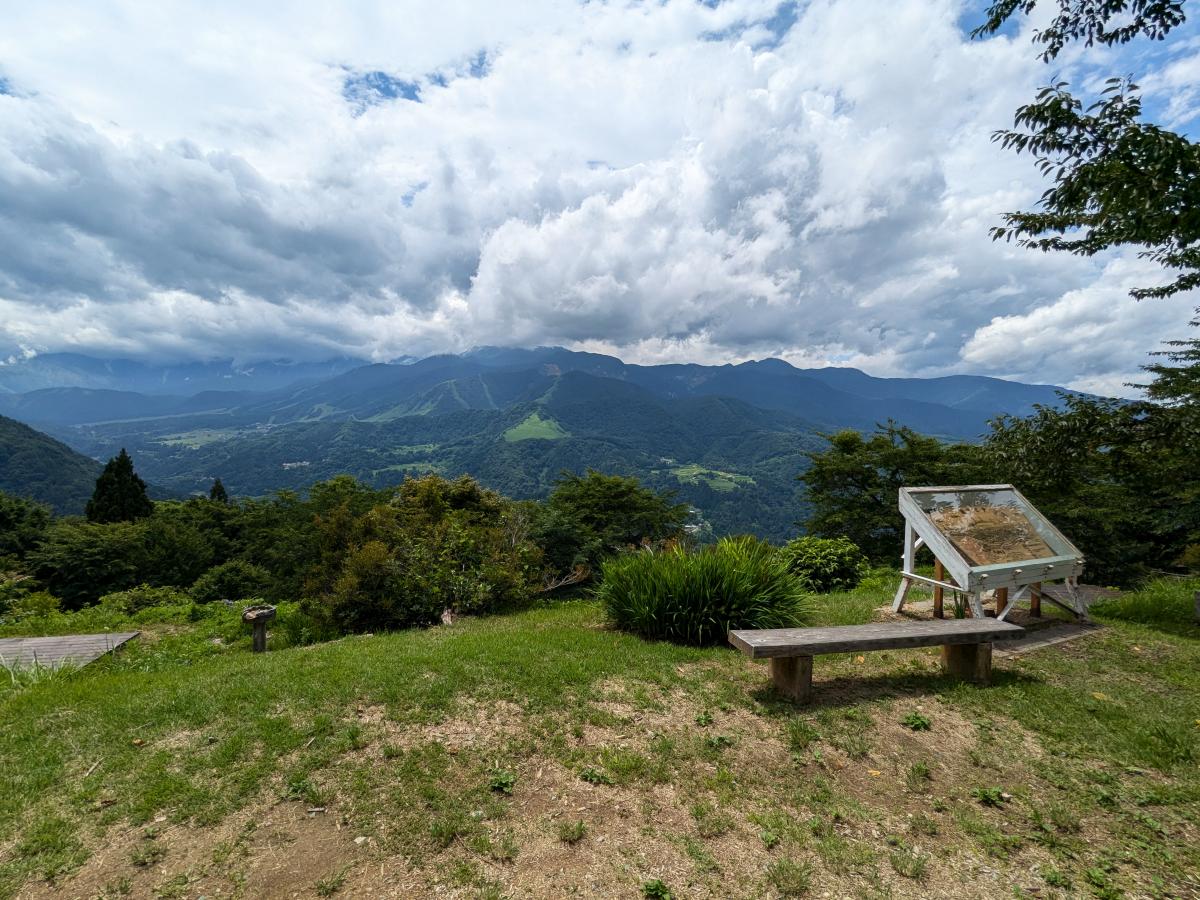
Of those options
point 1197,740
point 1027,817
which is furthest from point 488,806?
point 1197,740

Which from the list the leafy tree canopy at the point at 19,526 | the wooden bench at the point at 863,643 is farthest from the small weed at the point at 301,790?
the leafy tree canopy at the point at 19,526

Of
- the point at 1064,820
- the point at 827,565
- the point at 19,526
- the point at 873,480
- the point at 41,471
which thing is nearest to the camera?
the point at 1064,820

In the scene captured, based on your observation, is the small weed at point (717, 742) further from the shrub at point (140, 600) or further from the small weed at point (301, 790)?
the shrub at point (140, 600)

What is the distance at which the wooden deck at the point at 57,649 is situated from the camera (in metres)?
6.75

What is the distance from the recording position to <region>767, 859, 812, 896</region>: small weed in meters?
2.90

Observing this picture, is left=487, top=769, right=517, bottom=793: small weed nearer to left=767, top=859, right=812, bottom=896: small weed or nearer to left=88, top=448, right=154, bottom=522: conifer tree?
left=767, top=859, right=812, bottom=896: small weed

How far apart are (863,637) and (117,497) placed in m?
46.6

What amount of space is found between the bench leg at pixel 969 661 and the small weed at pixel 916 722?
1.09m

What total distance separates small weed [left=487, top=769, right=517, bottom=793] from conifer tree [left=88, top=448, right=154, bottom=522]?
140 feet

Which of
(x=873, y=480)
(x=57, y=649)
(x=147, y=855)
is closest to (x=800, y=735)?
(x=147, y=855)

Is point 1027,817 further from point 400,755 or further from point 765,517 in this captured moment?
point 765,517

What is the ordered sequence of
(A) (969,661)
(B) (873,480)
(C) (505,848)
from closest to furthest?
1. (C) (505,848)
2. (A) (969,661)
3. (B) (873,480)

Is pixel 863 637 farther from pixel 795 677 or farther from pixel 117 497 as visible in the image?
pixel 117 497

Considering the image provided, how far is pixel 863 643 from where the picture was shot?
4992 millimetres
